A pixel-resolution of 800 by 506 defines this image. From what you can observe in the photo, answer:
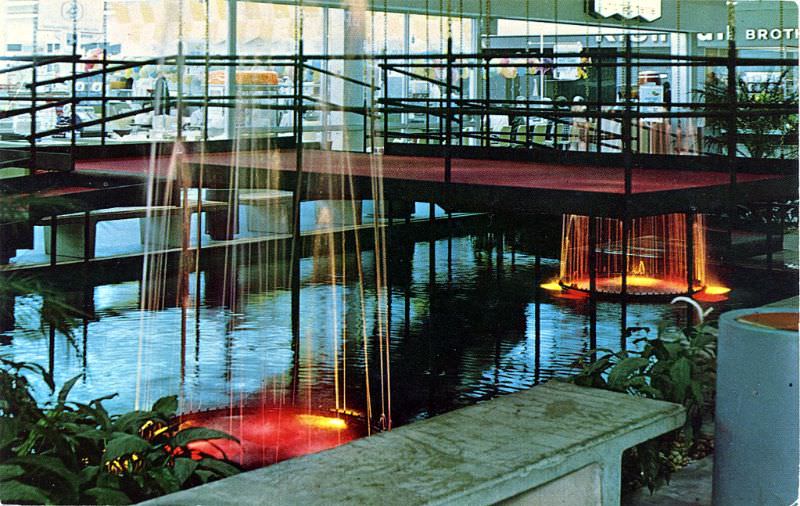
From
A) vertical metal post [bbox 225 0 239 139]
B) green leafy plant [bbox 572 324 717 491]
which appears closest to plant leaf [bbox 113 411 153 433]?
green leafy plant [bbox 572 324 717 491]

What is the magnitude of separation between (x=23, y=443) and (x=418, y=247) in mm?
10697

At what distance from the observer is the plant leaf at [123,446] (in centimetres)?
408

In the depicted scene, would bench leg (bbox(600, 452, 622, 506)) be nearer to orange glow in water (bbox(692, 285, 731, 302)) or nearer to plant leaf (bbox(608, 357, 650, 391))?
plant leaf (bbox(608, 357, 650, 391))

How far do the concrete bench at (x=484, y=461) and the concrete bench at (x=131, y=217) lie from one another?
8187 mm

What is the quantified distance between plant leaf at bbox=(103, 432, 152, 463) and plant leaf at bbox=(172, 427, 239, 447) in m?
0.16

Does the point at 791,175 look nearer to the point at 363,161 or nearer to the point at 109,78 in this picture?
the point at 363,161

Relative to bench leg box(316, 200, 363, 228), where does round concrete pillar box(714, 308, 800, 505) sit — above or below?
below

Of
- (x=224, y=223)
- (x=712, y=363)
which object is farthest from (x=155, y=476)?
(x=224, y=223)

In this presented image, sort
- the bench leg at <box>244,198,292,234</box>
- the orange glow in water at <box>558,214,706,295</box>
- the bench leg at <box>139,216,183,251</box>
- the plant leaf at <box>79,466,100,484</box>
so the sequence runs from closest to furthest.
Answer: the plant leaf at <box>79,466,100,484</box> < the orange glow in water at <box>558,214,706,295</box> < the bench leg at <box>139,216,183,251</box> < the bench leg at <box>244,198,292,234</box>

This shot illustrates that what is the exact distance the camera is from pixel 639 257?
43.3 feet

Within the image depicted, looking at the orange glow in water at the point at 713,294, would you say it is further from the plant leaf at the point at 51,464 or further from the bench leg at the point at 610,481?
the plant leaf at the point at 51,464

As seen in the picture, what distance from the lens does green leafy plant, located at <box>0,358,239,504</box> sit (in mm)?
3889

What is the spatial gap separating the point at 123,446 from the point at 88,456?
17.9 inches

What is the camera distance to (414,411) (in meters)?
6.91
